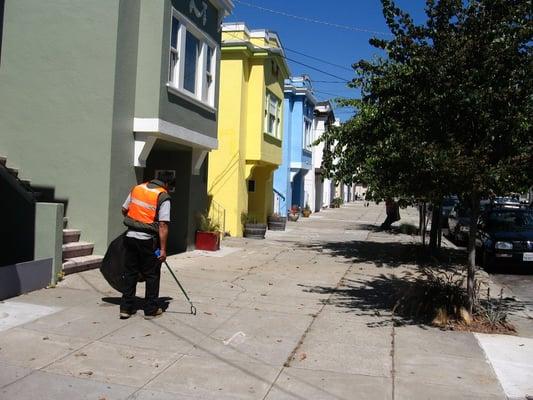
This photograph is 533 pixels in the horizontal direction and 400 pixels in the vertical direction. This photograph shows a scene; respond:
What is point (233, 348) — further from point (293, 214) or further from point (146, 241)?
point (293, 214)

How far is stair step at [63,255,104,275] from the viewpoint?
9.21m

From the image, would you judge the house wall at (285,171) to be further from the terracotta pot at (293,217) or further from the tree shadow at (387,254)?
the tree shadow at (387,254)

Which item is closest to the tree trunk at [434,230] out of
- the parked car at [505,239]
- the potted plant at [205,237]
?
→ the parked car at [505,239]

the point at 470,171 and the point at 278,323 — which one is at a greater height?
the point at 470,171

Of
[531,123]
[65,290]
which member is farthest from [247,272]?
[531,123]

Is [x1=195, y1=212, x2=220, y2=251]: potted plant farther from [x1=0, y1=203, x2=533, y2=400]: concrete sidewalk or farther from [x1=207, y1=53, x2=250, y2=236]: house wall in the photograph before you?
[x1=0, y1=203, x2=533, y2=400]: concrete sidewalk

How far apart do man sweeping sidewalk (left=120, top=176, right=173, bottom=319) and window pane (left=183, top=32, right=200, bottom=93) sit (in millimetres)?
6221

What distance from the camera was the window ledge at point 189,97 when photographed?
1157 centimetres

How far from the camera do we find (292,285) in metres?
10.1

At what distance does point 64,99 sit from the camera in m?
10.4

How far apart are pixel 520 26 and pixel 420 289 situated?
11.4ft

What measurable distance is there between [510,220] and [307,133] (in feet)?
60.9

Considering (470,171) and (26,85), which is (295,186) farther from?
(470,171)

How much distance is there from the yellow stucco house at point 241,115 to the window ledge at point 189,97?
12.7 ft
